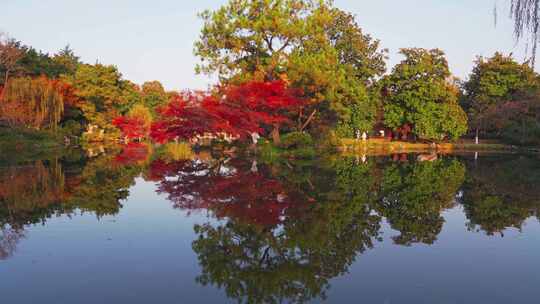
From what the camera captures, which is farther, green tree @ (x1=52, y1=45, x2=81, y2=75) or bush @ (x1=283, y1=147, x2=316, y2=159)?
green tree @ (x1=52, y1=45, x2=81, y2=75)

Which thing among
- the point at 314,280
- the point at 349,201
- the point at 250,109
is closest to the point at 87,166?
the point at 250,109

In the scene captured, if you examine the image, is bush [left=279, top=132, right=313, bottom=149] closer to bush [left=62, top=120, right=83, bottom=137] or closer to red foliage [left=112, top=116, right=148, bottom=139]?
bush [left=62, top=120, right=83, bottom=137]

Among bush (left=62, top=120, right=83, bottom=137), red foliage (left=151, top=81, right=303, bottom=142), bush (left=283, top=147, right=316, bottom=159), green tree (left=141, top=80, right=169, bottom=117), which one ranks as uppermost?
green tree (left=141, top=80, right=169, bottom=117)

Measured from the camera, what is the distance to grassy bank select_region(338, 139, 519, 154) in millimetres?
38000

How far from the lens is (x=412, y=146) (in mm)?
44656

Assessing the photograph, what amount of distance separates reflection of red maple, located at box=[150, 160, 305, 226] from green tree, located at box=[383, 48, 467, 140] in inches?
1174

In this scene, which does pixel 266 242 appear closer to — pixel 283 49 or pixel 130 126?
pixel 283 49

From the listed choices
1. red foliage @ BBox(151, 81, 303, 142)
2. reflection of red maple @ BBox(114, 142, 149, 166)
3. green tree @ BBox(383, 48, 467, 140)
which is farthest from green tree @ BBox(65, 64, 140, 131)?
green tree @ BBox(383, 48, 467, 140)

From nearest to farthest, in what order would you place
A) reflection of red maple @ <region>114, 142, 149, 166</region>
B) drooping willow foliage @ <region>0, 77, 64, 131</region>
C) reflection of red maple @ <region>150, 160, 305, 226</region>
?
reflection of red maple @ <region>150, 160, 305, 226</region>
reflection of red maple @ <region>114, 142, 149, 166</region>
drooping willow foliage @ <region>0, 77, 64, 131</region>

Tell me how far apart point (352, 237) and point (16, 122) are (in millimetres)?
32632

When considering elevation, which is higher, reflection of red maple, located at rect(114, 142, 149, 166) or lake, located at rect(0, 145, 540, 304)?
reflection of red maple, located at rect(114, 142, 149, 166)

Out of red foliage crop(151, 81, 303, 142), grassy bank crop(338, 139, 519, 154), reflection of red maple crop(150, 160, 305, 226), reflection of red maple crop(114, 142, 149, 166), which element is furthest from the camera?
grassy bank crop(338, 139, 519, 154)

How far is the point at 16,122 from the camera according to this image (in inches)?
1288

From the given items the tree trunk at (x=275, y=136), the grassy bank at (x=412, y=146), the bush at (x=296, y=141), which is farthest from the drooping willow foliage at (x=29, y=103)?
the grassy bank at (x=412, y=146)
